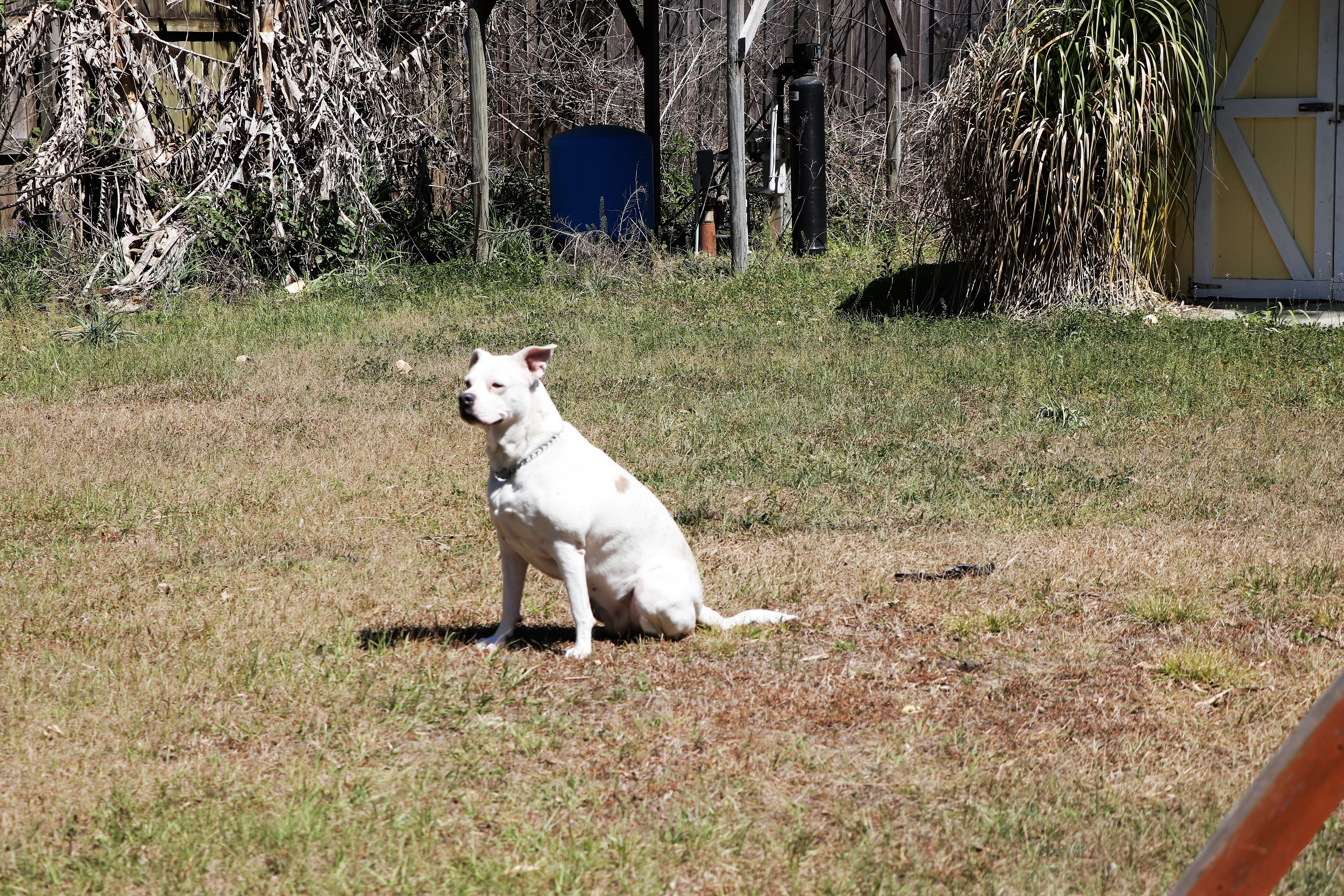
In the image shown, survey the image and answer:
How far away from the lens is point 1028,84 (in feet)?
29.8

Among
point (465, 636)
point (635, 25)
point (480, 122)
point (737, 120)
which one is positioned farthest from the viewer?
point (635, 25)

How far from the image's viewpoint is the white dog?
3693 mm

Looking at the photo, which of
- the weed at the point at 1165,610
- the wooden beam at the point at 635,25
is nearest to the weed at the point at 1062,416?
the weed at the point at 1165,610

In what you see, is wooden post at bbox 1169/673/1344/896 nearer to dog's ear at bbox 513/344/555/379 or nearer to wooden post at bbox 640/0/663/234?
dog's ear at bbox 513/344/555/379

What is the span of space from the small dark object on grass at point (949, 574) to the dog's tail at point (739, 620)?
695 mm

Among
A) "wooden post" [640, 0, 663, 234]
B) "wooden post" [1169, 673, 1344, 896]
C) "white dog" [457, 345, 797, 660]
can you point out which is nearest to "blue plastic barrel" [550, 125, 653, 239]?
"wooden post" [640, 0, 663, 234]

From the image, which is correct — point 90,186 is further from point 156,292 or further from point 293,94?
point 293,94

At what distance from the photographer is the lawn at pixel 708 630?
111 inches

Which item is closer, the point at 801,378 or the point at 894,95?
the point at 801,378

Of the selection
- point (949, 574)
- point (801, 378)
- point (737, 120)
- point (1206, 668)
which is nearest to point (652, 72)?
point (737, 120)

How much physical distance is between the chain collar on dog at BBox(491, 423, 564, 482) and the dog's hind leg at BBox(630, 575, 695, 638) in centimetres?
54

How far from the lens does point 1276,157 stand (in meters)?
9.38

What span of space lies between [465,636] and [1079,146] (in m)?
6.48

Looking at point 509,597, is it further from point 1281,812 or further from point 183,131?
point 183,131
